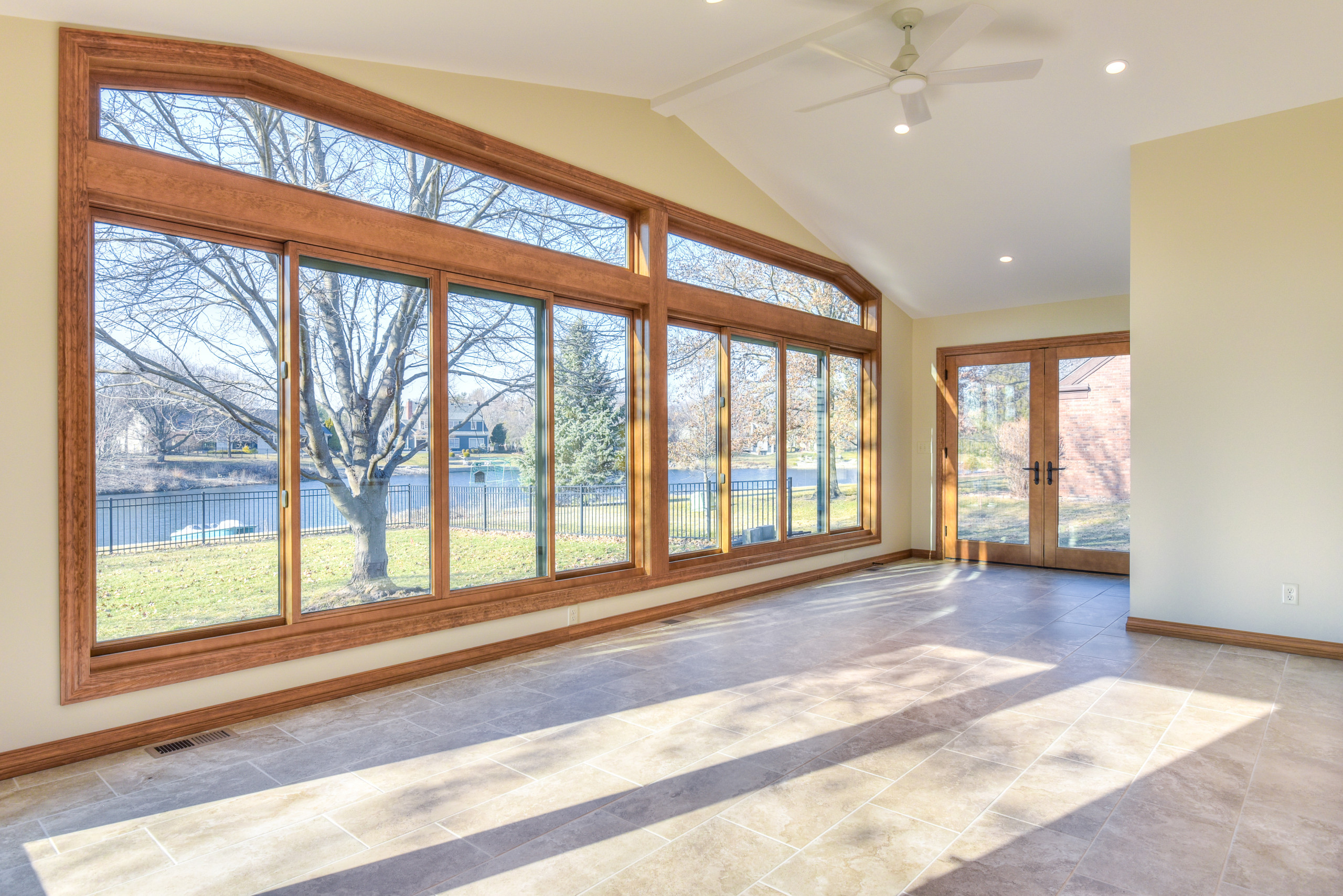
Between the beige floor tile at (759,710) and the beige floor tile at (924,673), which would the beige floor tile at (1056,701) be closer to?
the beige floor tile at (924,673)

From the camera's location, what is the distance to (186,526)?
11.5 feet

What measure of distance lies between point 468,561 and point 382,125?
101 inches

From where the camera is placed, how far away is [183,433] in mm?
3496

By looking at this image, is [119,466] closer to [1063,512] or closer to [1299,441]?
[1299,441]

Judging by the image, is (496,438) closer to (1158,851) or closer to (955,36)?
(955,36)

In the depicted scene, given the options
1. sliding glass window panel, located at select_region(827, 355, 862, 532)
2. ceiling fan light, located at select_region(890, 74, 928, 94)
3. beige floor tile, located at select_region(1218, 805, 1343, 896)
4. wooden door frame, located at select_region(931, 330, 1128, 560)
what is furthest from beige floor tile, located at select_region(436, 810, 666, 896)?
wooden door frame, located at select_region(931, 330, 1128, 560)

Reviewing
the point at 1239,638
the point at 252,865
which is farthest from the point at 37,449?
the point at 1239,638

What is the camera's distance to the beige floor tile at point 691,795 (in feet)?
8.38

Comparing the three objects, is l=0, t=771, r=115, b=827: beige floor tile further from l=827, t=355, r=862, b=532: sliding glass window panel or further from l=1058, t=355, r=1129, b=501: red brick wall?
l=1058, t=355, r=1129, b=501: red brick wall

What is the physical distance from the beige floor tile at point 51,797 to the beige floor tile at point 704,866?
2006 mm

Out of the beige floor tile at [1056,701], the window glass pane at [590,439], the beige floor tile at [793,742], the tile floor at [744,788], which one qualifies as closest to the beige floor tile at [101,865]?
the tile floor at [744,788]

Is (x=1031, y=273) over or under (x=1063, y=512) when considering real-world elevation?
over

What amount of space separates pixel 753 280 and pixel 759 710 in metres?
4.17

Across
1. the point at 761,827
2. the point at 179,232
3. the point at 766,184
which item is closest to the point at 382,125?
the point at 179,232
